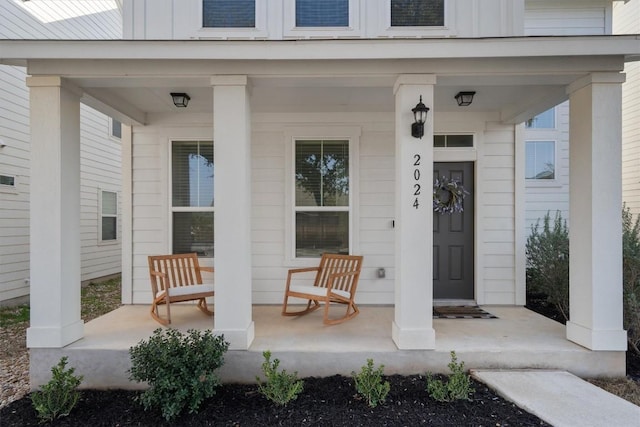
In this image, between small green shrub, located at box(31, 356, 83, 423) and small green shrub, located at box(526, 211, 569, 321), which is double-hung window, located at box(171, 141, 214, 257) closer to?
small green shrub, located at box(31, 356, 83, 423)

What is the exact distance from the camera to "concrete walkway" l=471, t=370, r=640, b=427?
240cm

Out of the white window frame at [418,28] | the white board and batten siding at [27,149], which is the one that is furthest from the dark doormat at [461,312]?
the white board and batten siding at [27,149]

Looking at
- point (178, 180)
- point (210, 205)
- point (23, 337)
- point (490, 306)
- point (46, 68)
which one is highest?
point (46, 68)

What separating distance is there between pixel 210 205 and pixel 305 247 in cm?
140

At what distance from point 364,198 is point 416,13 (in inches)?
89.0

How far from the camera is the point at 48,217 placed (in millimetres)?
3133

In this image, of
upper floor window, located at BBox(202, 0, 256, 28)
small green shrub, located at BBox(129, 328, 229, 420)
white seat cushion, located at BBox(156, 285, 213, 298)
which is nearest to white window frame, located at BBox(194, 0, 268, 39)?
upper floor window, located at BBox(202, 0, 256, 28)

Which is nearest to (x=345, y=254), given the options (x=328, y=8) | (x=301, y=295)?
(x=301, y=295)

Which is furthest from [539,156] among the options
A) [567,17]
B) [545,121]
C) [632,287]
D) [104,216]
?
[104,216]

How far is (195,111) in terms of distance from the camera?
4.71 metres

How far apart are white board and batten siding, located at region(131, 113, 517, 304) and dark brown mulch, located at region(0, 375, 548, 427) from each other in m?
1.94

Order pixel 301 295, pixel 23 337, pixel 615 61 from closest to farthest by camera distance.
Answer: pixel 615 61, pixel 301 295, pixel 23 337

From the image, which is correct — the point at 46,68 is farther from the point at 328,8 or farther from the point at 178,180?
the point at 328,8

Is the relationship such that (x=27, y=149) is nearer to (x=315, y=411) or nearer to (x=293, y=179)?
(x=293, y=179)
